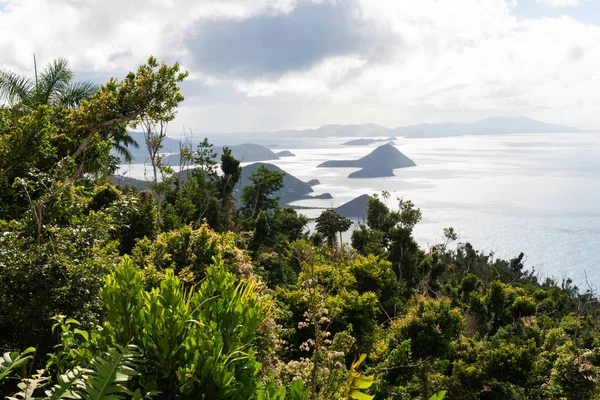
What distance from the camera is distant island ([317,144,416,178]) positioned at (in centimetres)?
10894

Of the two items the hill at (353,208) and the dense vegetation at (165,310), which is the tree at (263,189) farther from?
the hill at (353,208)

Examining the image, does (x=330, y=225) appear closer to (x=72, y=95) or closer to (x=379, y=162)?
(x=72, y=95)

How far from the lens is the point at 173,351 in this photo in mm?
1919

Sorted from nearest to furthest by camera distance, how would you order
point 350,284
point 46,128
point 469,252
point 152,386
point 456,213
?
point 152,386 < point 46,128 < point 350,284 < point 469,252 < point 456,213

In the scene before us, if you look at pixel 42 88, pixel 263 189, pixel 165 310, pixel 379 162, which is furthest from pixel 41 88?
pixel 379 162

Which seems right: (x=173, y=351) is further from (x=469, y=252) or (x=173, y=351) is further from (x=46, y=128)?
(x=469, y=252)

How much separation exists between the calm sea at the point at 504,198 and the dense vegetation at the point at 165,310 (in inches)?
908

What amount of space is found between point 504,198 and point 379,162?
41.1 m

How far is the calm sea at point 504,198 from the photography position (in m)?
48.0

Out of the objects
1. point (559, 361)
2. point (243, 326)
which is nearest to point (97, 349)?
point (243, 326)

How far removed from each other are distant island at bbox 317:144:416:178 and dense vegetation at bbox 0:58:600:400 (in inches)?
3757

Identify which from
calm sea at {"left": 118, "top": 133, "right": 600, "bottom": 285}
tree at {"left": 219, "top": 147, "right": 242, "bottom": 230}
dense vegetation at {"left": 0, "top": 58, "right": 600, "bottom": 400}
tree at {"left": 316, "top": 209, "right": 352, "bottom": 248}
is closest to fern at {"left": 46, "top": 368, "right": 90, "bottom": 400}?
dense vegetation at {"left": 0, "top": 58, "right": 600, "bottom": 400}

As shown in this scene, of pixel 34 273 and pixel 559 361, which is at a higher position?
pixel 34 273

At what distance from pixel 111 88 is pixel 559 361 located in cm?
1019
